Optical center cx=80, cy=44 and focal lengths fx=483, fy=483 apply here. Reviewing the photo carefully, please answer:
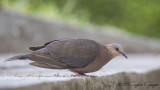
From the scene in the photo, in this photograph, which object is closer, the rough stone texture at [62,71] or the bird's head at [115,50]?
the rough stone texture at [62,71]

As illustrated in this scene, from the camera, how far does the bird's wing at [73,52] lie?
142 inches

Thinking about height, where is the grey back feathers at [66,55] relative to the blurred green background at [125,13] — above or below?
below

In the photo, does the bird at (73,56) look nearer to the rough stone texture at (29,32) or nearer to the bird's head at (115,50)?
the bird's head at (115,50)

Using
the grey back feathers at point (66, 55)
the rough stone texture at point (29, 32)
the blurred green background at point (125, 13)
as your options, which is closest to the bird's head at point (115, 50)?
the grey back feathers at point (66, 55)

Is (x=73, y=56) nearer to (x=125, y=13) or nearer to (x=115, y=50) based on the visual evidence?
(x=115, y=50)

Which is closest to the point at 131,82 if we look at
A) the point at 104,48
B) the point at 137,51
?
the point at 104,48

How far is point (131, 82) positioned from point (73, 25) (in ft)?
21.5

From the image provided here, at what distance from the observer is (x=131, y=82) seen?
4.23 metres

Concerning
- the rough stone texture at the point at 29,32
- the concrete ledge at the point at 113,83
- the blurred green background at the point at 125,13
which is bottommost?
the concrete ledge at the point at 113,83

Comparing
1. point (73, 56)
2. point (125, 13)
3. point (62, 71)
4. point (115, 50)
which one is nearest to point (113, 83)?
point (115, 50)

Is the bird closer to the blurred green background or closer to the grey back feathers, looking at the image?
the grey back feathers

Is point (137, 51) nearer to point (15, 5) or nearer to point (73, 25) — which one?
point (73, 25)

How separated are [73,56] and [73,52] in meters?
0.03

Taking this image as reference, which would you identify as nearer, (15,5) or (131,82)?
(131,82)
